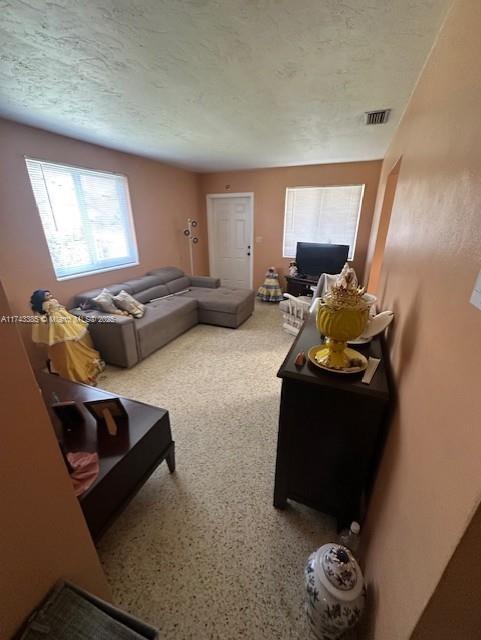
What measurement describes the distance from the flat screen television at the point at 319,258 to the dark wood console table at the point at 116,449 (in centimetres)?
391

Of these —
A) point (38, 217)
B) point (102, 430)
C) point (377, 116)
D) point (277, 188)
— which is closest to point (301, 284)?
point (277, 188)

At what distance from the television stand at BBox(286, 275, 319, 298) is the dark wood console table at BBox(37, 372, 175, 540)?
3.66 metres

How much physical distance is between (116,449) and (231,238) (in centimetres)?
489

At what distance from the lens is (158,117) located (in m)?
2.33

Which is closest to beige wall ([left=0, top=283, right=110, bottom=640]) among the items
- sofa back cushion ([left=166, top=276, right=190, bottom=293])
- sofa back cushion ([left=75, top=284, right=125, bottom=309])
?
sofa back cushion ([left=75, top=284, right=125, bottom=309])

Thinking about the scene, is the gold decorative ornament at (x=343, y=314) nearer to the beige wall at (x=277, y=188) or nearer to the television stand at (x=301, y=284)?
the television stand at (x=301, y=284)

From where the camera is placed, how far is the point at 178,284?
4.35m

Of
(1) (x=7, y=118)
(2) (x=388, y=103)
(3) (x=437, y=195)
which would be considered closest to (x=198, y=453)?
(3) (x=437, y=195)

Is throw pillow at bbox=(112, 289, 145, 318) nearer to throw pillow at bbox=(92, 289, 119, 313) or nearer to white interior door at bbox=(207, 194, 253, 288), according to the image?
throw pillow at bbox=(92, 289, 119, 313)

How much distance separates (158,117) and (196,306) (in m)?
2.28

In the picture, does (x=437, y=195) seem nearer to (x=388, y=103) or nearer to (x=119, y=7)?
(x=119, y=7)

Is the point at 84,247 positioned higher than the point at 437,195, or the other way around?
the point at 437,195

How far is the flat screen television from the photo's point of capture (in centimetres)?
441

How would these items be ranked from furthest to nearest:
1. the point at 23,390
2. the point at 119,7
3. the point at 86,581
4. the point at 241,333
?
the point at 241,333, the point at 119,7, the point at 86,581, the point at 23,390
